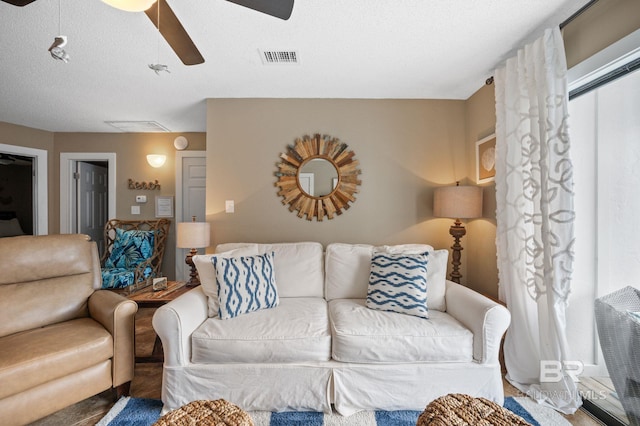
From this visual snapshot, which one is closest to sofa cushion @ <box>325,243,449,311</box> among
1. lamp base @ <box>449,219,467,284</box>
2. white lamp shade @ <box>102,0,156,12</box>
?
lamp base @ <box>449,219,467,284</box>

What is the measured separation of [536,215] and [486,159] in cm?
81

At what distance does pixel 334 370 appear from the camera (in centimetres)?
165

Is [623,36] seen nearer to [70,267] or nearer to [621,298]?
[621,298]

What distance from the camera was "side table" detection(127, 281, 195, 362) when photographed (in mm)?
1968

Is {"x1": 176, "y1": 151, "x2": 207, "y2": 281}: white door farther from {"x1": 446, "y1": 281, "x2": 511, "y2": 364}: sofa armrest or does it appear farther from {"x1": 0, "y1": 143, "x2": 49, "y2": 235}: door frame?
{"x1": 446, "y1": 281, "x2": 511, "y2": 364}: sofa armrest

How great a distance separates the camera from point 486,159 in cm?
242

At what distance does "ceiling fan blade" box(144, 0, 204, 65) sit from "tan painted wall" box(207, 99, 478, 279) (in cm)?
126

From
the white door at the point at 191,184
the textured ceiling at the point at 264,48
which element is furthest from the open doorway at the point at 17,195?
the white door at the point at 191,184

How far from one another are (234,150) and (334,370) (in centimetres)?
217

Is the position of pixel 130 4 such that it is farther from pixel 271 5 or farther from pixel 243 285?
pixel 243 285

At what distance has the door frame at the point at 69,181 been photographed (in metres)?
4.00

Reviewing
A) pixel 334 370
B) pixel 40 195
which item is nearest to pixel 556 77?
pixel 334 370

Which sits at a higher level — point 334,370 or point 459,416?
point 459,416

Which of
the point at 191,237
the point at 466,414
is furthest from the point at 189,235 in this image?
the point at 466,414
